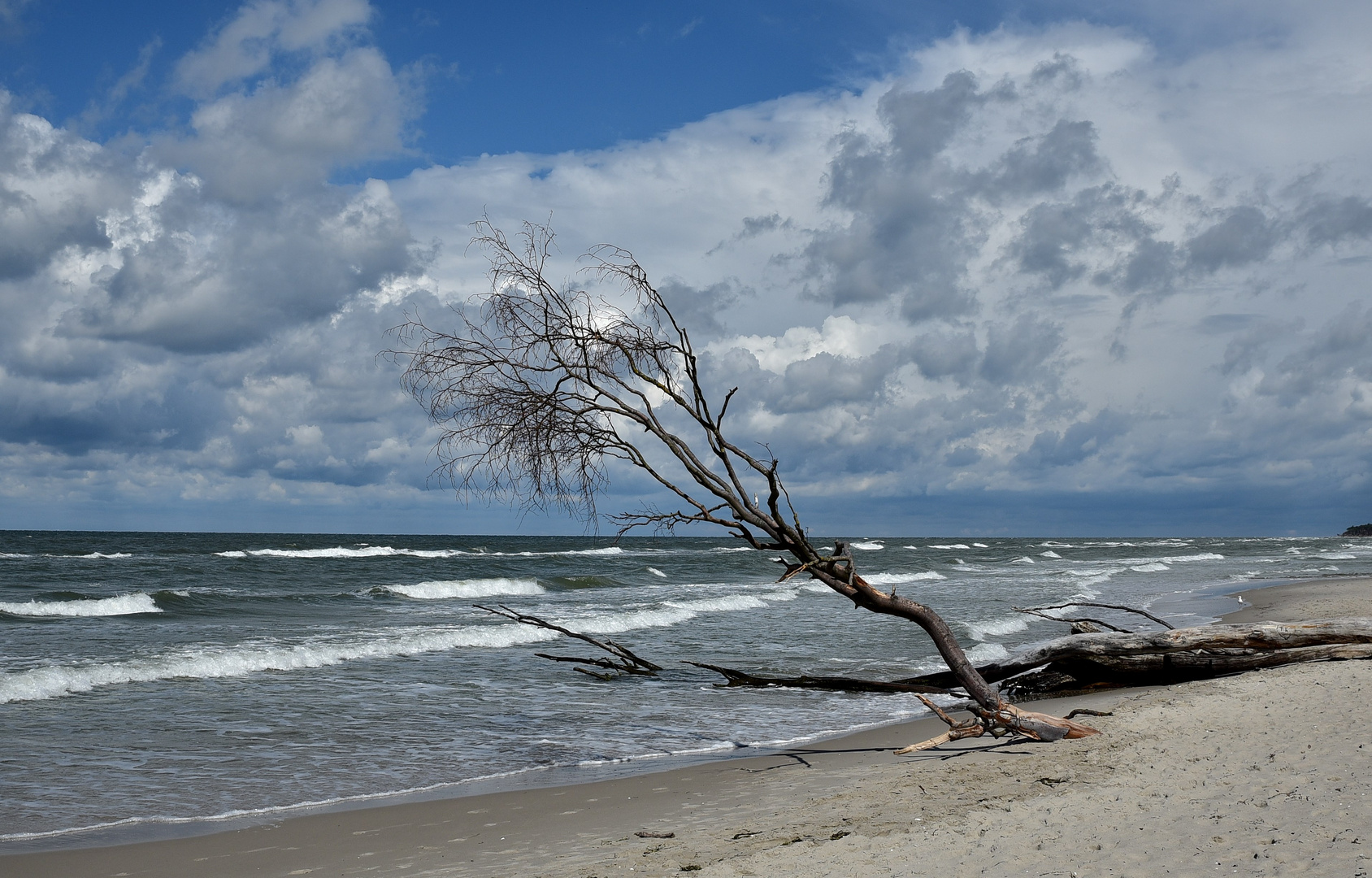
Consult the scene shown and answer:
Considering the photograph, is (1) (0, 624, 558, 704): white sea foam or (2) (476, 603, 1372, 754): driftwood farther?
(1) (0, 624, 558, 704): white sea foam

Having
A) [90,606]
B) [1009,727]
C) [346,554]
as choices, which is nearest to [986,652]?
[1009,727]

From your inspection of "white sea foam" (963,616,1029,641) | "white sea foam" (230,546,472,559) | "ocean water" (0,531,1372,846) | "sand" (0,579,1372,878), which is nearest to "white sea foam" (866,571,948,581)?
"ocean water" (0,531,1372,846)

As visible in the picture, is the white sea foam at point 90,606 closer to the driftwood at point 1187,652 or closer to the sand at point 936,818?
the sand at point 936,818

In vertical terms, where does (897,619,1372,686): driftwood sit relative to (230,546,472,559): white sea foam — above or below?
above

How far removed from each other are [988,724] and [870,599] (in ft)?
4.77

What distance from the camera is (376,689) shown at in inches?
466

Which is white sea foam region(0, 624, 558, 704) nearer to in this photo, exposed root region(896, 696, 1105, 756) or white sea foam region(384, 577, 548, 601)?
exposed root region(896, 696, 1105, 756)

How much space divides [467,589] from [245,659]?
20.2 meters

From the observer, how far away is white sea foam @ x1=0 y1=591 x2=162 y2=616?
22359 mm

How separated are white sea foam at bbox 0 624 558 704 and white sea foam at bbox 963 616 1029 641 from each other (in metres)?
8.33

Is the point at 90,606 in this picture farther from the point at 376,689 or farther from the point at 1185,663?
the point at 1185,663

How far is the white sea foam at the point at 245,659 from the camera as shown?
1144cm

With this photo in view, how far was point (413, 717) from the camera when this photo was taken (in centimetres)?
1017

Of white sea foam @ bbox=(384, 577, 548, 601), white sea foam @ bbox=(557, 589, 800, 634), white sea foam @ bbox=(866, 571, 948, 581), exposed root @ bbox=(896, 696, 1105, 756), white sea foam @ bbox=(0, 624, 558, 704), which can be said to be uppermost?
exposed root @ bbox=(896, 696, 1105, 756)
